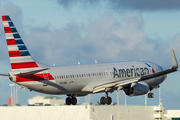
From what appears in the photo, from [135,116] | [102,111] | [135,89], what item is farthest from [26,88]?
[135,116]

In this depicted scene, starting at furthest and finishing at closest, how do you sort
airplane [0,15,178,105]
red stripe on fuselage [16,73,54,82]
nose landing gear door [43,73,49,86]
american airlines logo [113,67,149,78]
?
american airlines logo [113,67,149,78]
nose landing gear door [43,73,49,86]
airplane [0,15,178,105]
red stripe on fuselage [16,73,54,82]

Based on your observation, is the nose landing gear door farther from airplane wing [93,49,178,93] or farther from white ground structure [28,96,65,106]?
airplane wing [93,49,178,93]

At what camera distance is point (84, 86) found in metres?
62.3

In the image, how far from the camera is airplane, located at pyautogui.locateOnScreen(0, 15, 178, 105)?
5716cm

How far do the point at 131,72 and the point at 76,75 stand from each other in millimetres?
9318

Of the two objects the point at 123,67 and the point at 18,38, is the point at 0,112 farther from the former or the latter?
the point at 123,67

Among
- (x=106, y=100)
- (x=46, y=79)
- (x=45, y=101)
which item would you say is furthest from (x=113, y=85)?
(x=45, y=101)

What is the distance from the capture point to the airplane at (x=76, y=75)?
2250 inches

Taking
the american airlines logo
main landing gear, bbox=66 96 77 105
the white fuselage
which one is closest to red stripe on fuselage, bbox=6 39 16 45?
the white fuselage

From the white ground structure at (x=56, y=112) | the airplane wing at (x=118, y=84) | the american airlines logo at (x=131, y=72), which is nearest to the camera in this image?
the white ground structure at (x=56, y=112)

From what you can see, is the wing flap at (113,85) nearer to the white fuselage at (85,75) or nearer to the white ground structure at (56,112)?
the white fuselage at (85,75)

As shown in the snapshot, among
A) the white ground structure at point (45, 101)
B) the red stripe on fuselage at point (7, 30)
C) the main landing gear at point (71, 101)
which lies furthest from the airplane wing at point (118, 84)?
the red stripe on fuselage at point (7, 30)

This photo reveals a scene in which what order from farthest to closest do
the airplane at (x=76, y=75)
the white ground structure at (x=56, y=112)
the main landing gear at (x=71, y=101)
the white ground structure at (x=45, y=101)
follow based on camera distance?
the main landing gear at (x=71, y=101) → the white ground structure at (x=45, y=101) → the white ground structure at (x=56, y=112) → the airplane at (x=76, y=75)

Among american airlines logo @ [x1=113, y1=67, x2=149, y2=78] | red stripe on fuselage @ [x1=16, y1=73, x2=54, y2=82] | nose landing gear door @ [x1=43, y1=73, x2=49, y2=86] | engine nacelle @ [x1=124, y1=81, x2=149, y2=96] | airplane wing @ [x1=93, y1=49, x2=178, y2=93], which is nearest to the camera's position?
red stripe on fuselage @ [x1=16, y1=73, x2=54, y2=82]
